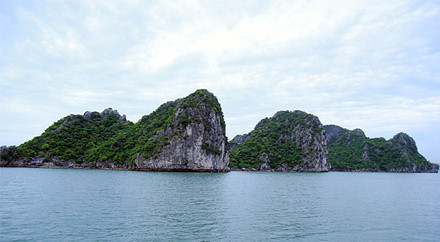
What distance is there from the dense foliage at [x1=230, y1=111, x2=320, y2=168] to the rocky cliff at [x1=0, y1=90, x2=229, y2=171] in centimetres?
4391

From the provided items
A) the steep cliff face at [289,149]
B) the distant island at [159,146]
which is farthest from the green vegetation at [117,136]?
the steep cliff face at [289,149]

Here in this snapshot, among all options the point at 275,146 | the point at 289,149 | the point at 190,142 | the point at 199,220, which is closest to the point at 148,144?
the point at 190,142

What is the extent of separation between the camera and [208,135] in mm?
107188

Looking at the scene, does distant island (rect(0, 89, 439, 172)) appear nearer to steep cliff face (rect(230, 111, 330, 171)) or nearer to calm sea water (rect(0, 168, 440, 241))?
steep cliff face (rect(230, 111, 330, 171))

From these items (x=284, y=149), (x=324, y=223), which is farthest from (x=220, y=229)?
(x=284, y=149)

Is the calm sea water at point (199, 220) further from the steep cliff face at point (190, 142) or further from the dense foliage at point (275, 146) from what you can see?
the dense foliage at point (275, 146)

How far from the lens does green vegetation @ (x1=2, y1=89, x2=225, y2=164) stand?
105m

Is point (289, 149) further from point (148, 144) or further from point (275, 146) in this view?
point (148, 144)

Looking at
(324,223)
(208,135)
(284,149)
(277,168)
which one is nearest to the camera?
(324,223)

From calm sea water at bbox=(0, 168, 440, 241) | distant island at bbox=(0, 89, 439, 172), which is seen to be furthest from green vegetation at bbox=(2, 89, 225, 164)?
calm sea water at bbox=(0, 168, 440, 241)

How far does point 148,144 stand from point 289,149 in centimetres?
9920

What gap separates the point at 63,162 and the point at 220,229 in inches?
4516

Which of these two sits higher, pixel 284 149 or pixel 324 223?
pixel 284 149

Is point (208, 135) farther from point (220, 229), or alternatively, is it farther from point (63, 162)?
point (220, 229)
